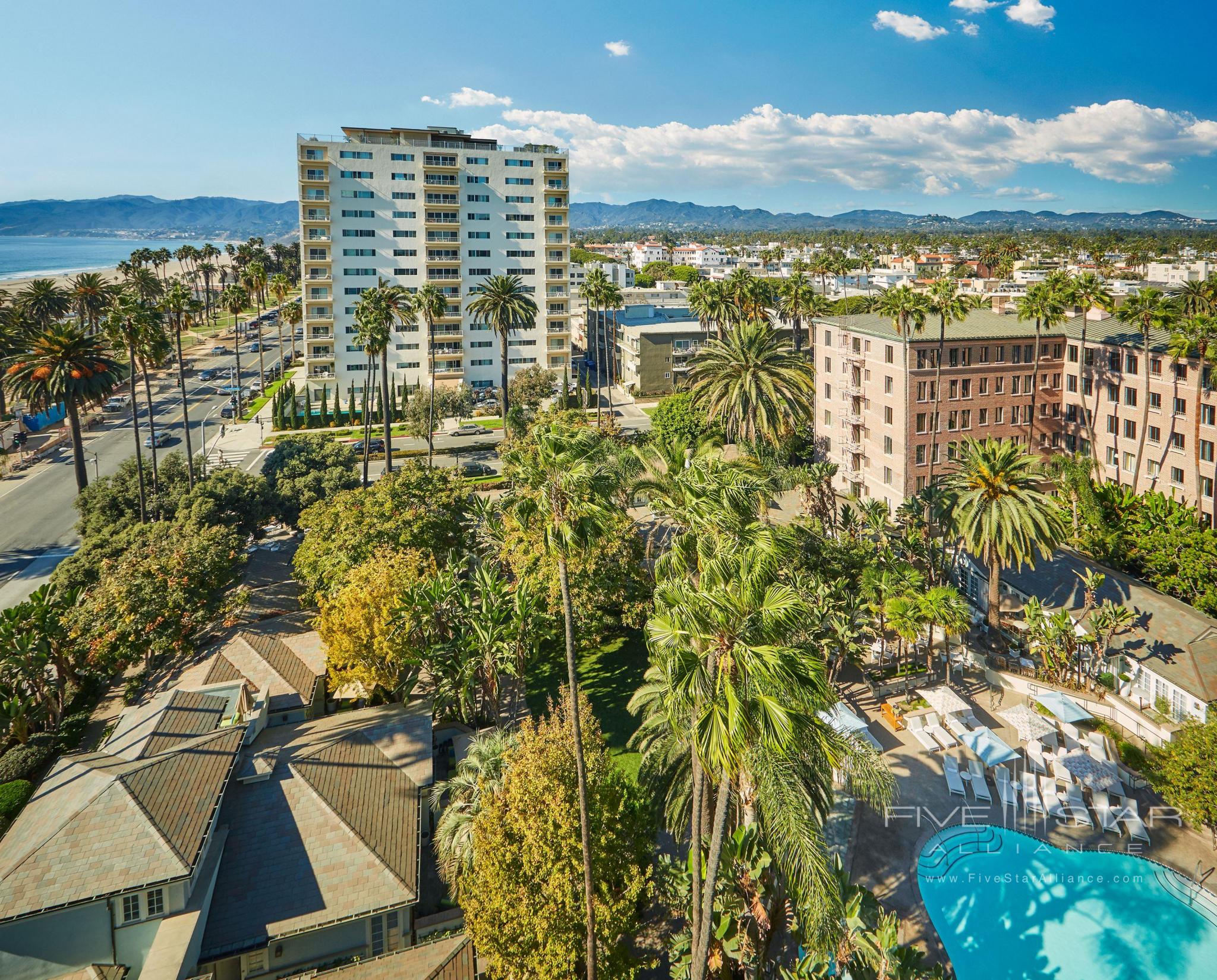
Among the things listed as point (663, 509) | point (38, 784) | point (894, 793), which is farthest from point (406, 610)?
point (894, 793)

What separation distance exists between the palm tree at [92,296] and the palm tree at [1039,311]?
304ft

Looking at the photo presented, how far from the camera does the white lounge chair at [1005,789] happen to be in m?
27.5

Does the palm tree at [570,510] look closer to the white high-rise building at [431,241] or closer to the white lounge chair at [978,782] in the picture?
the white lounge chair at [978,782]

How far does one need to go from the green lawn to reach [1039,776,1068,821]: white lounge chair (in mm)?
15622

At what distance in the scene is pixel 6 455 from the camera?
75062mm

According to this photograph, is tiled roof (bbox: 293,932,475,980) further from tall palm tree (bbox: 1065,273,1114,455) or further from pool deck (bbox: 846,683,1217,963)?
tall palm tree (bbox: 1065,273,1114,455)

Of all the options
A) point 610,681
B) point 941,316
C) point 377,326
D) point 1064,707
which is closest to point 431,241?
point 377,326

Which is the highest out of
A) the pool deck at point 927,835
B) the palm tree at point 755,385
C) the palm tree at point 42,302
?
the palm tree at point 42,302

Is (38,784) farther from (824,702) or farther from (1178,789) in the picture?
(1178,789)

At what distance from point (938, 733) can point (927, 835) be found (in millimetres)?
6542

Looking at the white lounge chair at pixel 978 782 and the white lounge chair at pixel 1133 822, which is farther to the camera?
the white lounge chair at pixel 978 782

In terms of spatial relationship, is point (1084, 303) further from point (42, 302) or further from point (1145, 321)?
point (42, 302)

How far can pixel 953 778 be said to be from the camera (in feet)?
93.8

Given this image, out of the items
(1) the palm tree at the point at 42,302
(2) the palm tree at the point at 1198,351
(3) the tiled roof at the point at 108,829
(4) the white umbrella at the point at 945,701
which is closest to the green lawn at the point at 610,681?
(4) the white umbrella at the point at 945,701
